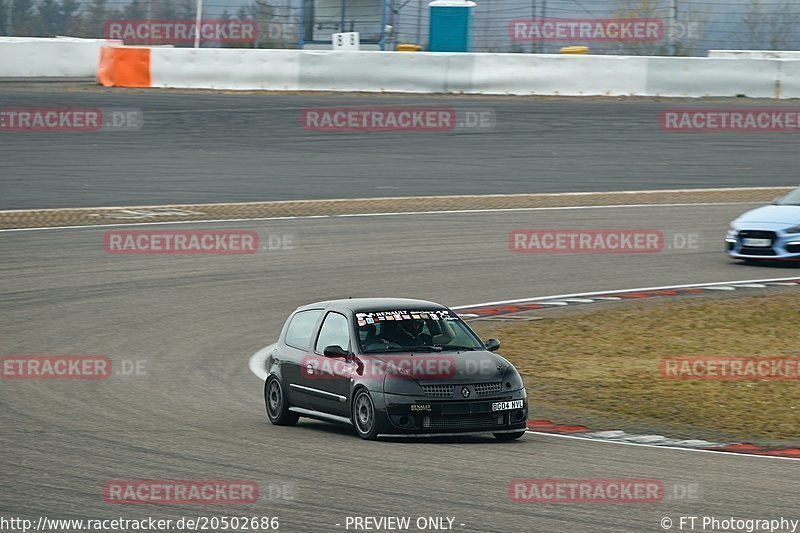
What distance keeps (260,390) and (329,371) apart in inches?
92.3

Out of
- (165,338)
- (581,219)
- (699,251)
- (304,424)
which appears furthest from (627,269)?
(304,424)

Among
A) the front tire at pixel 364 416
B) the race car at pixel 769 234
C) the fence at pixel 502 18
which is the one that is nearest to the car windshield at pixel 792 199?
the race car at pixel 769 234

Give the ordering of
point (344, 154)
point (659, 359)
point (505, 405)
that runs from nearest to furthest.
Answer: point (505, 405), point (659, 359), point (344, 154)

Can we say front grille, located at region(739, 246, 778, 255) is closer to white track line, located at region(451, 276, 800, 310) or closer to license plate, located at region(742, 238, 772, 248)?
license plate, located at region(742, 238, 772, 248)

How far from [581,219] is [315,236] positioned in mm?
4869

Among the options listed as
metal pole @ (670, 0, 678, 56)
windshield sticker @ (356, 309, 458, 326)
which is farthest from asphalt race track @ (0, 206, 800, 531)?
metal pole @ (670, 0, 678, 56)

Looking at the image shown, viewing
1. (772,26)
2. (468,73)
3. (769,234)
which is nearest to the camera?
(769,234)

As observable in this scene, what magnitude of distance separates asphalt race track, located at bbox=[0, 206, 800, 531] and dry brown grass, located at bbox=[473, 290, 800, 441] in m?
1.46

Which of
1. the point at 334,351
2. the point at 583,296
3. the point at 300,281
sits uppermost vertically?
the point at 334,351

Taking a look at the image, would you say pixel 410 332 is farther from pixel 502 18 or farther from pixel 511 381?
pixel 502 18

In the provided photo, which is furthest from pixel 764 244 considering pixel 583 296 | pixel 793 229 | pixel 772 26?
pixel 772 26

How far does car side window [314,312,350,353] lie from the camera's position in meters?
10.6

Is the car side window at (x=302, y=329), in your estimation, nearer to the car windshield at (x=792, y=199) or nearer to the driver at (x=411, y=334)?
the driver at (x=411, y=334)

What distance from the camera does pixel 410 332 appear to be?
10.6 meters
